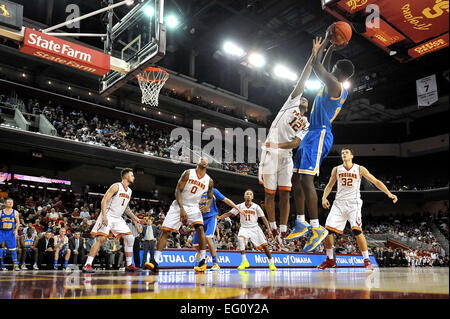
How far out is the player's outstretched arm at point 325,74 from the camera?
14.5 ft

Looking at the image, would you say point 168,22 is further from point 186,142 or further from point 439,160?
point 439,160

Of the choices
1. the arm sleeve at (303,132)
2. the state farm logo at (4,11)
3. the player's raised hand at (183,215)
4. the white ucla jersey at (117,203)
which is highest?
the state farm logo at (4,11)

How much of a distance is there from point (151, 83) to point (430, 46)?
32.5 ft

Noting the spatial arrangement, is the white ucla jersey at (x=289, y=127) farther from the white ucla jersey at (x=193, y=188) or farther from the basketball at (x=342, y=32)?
the white ucla jersey at (x=193, y=188)

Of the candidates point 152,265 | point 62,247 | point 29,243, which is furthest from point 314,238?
point 29,243

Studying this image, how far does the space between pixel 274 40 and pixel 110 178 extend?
1141 cm

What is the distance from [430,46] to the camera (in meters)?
7.33

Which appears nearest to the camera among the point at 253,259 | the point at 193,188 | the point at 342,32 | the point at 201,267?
the point at 342,32

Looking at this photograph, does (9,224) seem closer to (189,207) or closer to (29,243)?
(29,243)

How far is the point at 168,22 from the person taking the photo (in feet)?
60.5

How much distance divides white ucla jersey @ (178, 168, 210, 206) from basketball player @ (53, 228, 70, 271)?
20.7 feet

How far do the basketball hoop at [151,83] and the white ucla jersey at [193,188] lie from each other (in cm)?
781

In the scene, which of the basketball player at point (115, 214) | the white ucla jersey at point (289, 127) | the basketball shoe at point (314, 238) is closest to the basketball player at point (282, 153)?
the white ucla jersey at point (289, 127)

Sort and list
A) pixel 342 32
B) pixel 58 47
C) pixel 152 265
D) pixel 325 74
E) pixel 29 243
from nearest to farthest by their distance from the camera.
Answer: pixel 342 32
pixel 325 74
pixel 152 265
pixel 58 47
pixel 29 243
